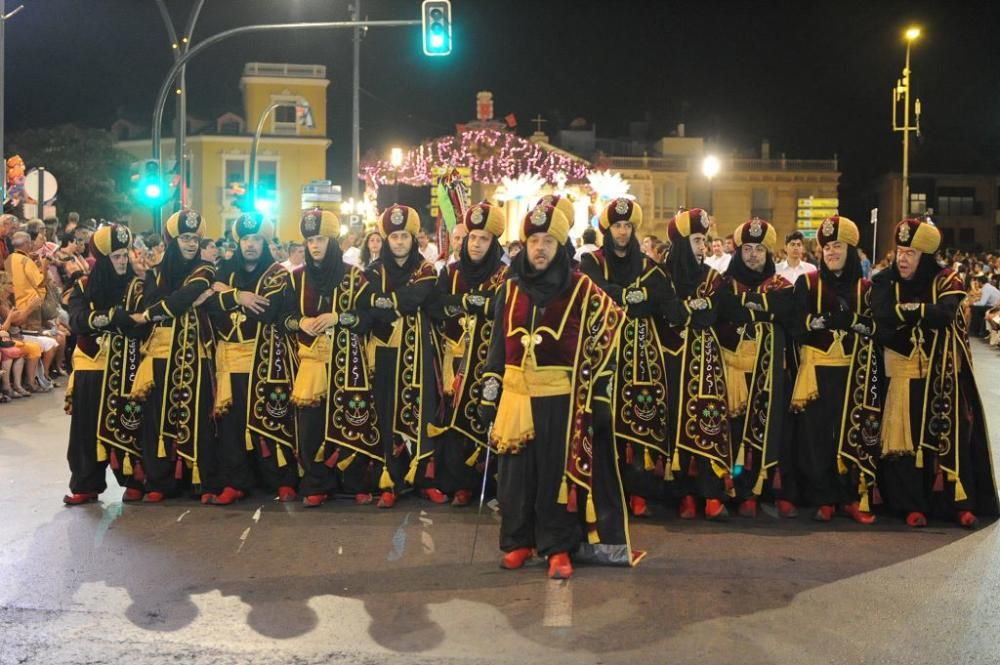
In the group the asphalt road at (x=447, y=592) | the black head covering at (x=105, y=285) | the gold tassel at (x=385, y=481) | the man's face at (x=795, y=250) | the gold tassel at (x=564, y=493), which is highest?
the man's face at (x=795, y=250)

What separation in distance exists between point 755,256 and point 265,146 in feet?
171

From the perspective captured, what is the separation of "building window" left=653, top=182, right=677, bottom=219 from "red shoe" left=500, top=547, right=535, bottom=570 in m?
61.1

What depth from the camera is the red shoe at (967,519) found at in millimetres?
7613

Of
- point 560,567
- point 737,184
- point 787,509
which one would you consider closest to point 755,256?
point 787,509

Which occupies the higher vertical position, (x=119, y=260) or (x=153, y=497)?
(x=119, y=260)

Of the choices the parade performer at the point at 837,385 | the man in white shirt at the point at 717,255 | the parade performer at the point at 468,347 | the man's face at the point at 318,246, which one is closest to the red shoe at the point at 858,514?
the parade performer at the point at 837,385

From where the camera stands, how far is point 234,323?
8.42 meters

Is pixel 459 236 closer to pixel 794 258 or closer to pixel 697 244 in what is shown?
pixel 697 244

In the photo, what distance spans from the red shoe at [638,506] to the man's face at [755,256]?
1.90m

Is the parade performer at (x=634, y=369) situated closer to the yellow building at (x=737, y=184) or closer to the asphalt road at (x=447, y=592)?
the asphalt road at (x=447, y=592)

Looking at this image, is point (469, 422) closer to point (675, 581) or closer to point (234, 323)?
point (234, 323)

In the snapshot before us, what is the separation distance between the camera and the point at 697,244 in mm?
8070

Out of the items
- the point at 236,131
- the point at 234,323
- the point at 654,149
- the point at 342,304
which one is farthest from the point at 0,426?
the point at 654,149

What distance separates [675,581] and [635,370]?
83.1 inches
